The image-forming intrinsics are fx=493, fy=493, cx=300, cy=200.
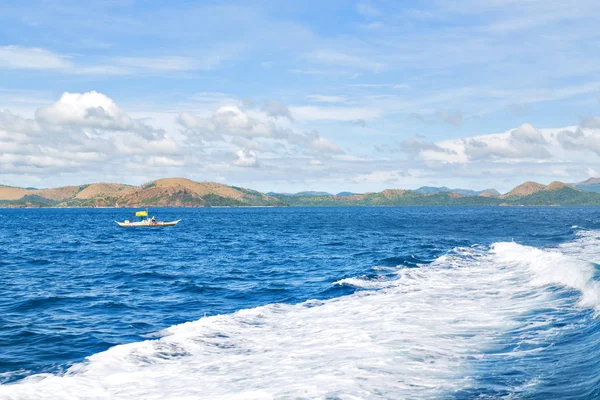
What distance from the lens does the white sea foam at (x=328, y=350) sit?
15047 millimetres

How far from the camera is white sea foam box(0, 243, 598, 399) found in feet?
49.4

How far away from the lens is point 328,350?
19.1 metres

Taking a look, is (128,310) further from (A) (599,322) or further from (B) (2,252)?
(B) (2,252)

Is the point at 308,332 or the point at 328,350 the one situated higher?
the point at 328,350

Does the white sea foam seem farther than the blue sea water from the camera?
No

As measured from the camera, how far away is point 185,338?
21.3 m

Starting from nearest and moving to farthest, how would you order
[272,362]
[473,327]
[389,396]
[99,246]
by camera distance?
[389,396] → [272,362] → [473,327] → [99,246]

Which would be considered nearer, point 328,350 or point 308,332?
point 328,350

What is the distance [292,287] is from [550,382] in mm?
23273

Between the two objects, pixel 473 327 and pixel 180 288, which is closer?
pixel 473 327

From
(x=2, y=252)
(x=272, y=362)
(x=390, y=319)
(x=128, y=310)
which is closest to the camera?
(x=272, y=362)

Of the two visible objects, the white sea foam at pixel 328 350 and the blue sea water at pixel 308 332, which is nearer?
the white sea foam at pixel 328 350

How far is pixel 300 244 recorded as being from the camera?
76625mm

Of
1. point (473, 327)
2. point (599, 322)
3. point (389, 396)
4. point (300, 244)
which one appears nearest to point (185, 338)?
point (389, 396)
